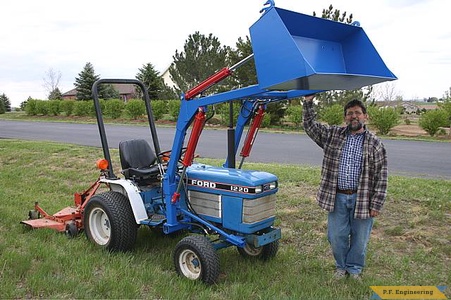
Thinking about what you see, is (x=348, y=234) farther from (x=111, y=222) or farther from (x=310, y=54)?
(x=111, y=222)

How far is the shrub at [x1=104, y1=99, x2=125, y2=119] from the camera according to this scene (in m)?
28.2

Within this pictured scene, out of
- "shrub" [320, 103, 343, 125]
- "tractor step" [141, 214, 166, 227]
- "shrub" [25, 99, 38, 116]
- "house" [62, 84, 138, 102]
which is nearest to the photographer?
"tractor step" [141, 214, 166, 227]

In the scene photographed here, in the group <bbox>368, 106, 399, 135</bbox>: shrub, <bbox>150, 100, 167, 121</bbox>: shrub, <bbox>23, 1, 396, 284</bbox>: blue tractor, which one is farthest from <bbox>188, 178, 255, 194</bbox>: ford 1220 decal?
<bbox>150, 100, 167, 121</bbox>: shrub

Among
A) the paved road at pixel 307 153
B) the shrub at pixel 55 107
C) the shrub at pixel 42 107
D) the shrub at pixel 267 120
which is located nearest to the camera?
the paved road at pixel 307 153

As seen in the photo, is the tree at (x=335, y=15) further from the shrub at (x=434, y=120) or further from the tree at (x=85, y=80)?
the tree at (x=85, y=80)

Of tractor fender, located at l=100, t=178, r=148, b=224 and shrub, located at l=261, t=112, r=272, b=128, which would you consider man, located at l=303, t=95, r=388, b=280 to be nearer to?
tractor fender, located at l=100, t=178, r=148, b=224

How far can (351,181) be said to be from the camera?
12.9 ft

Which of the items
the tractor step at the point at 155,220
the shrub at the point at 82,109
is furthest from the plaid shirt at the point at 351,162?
the shrub at the point at 82,109

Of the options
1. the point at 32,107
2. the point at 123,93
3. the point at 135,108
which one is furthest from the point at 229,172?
the point at 123,93

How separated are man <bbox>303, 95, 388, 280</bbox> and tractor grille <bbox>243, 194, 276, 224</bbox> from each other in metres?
0.51

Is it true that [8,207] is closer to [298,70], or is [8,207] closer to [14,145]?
[298,70]

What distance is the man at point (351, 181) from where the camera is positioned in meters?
3.85

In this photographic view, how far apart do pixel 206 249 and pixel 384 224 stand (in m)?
2.87

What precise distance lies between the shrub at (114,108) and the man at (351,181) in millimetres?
25488
